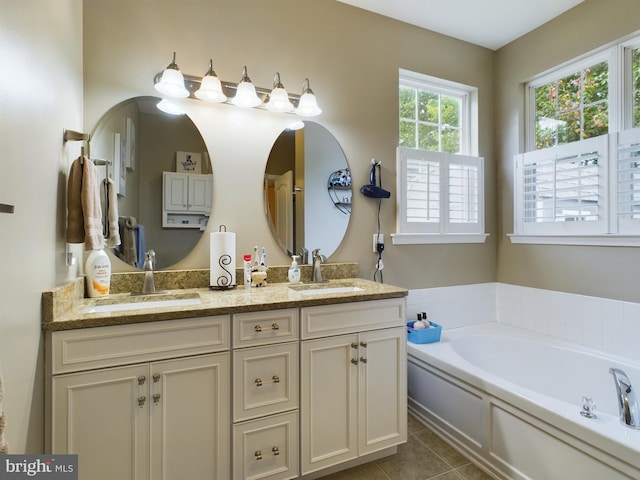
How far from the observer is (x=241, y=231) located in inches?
77.0

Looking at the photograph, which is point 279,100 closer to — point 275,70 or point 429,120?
point 275,70

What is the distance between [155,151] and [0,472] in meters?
1.49

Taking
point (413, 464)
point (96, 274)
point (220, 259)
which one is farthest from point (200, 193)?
point (413, 464)

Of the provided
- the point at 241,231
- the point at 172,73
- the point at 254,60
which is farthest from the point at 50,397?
the point at 254,60

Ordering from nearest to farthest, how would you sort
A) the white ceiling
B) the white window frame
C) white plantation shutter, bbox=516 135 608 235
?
white plantation shutter, bbox=516 135 608 235, the white ceiling, the white window frame

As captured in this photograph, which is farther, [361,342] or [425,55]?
[425,55]

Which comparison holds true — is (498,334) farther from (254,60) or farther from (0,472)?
(0,472)

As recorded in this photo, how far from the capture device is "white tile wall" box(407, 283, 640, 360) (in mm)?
2068

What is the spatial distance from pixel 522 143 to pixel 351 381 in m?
2.35

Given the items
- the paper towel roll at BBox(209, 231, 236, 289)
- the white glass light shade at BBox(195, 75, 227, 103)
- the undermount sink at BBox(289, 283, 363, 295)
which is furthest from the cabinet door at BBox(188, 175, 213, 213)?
the undermount sink at BBox(289, 283, 363, 295)

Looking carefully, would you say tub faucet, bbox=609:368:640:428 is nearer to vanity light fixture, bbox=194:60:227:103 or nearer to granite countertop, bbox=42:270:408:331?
granite countertop, bbox=42:270:408:331

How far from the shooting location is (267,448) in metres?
1.46

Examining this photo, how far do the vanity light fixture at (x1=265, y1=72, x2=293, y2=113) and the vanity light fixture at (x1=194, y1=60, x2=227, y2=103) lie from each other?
28 cm

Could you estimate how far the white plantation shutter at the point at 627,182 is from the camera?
1.96 metres
